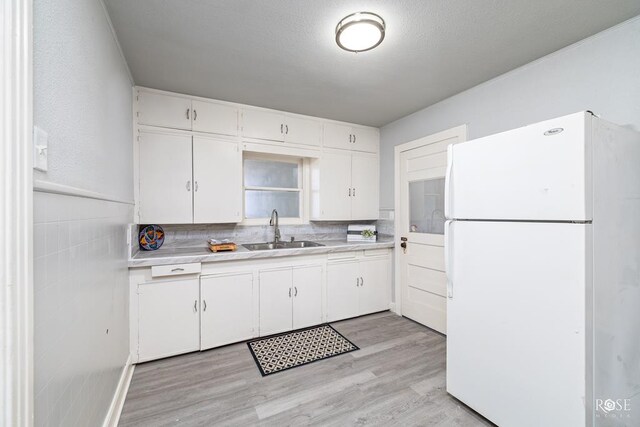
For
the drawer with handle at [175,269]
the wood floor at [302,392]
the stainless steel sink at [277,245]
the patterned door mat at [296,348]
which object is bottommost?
the wood floor at [302,392]

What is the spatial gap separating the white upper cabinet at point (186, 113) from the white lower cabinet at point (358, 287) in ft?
6.38

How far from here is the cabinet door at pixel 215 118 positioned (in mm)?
2750

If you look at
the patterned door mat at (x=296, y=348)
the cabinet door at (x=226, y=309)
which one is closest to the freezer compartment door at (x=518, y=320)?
the patterned door mat at (x=296, y=348)

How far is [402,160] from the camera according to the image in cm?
341

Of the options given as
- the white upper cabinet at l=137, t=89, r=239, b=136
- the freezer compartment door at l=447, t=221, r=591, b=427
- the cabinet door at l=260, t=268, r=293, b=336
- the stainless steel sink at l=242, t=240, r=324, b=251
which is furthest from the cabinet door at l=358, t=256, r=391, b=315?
the white upper cabinet at l=137, t=89, r=239, b=136

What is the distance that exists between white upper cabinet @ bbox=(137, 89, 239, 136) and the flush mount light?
5.09 feet

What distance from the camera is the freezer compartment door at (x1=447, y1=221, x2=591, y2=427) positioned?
51.0 inches

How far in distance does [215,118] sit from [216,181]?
66cm

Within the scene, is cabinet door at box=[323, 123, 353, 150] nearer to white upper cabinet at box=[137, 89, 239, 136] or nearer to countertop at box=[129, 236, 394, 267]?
white upper cabinet at box=[137, 89, 239, 136]

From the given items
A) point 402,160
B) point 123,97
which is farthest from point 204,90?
point 402,160

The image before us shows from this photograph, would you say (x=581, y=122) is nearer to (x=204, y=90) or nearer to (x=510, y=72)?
(x=510, y=72)

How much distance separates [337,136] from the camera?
3537mm

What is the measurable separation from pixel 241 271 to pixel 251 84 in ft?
5.82

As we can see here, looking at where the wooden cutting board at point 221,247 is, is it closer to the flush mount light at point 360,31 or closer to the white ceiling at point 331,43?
the white ceiling at point 331,43
